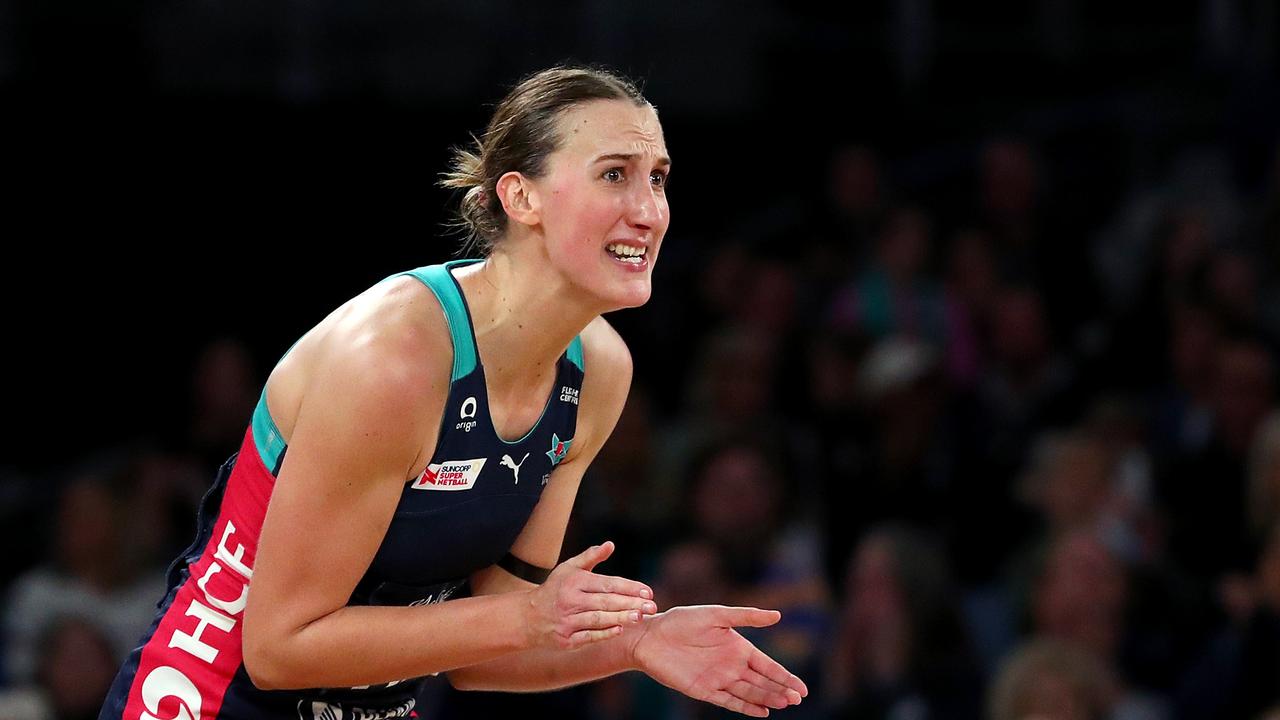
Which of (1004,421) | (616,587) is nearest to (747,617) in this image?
(616,587)

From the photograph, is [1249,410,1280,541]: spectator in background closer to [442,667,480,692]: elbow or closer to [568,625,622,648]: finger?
[442,667,480,692]: elbow

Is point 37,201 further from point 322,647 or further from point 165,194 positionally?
point 322,647

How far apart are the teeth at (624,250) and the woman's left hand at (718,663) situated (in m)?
0.58

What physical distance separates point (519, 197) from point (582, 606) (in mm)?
737

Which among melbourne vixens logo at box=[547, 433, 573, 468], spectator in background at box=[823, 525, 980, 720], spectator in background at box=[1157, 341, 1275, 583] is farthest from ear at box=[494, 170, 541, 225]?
spectator in background at box=[1157, 341, 1275, 583]

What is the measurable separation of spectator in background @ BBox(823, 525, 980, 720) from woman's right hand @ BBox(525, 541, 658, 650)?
2872 mm

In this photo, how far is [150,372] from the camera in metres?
6.94

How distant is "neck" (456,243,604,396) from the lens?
2824 millimetres

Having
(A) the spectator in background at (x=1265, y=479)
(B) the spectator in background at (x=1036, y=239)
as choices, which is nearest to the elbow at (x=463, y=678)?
(A) the spectator in background at (x=1265, y=479)

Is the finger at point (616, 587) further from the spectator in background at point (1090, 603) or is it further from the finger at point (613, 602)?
the spectator in background at point (1090, 603)

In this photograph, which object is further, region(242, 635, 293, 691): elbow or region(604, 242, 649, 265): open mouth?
region(604, 242, 649, 265): open mouth

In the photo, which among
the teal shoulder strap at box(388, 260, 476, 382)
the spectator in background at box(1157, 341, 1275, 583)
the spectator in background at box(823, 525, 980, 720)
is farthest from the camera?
the spectator in background at box(1157, 341, 1275, 583)

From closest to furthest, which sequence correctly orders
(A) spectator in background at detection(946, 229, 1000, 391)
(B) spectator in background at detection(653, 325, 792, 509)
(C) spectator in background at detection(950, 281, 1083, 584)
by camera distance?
(C) spectator in background at detection(950, 281, 1083, 584) < (B) spectator in background at detection(653, 325, 792, 509) < (A) spectator in background at detection(946, 229, 1000, 391)

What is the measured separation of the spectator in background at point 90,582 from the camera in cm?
582
